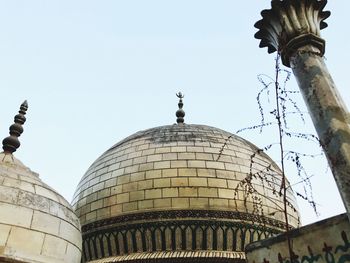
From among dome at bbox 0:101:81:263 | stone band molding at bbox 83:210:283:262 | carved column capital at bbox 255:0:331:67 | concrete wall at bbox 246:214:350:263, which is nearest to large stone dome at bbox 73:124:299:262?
stone band molding at bbox 83:210:283:262

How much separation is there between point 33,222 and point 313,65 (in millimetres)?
3523

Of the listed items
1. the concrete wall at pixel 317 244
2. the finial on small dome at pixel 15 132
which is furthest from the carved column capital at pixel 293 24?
the finial on small dome at pixel 15 132

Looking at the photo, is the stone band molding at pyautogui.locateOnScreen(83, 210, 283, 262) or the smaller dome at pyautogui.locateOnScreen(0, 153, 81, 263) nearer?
the smaller dome at pyautogui.locateOnScreen(0, 153, 81, 263)

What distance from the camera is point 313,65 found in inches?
139

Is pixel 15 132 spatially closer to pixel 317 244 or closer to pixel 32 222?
pixel 32 222

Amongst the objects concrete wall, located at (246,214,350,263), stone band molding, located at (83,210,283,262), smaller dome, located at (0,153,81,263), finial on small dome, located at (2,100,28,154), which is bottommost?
concrete wall, located at (246,214,350,263)

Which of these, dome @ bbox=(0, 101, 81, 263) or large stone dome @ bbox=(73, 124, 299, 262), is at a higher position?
large stone dome @ bbox=(73, 124, 299, 262)

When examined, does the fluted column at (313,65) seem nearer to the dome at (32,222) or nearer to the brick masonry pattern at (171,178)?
the dome at (32,222)

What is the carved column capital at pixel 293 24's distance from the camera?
12.3 ft

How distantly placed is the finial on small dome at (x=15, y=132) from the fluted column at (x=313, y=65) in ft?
13.9

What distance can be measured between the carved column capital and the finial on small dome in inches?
171

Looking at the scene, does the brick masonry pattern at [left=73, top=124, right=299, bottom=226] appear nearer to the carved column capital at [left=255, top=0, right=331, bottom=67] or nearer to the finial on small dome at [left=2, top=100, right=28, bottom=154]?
the finial on small dome at [left=2, top=100, right=28, bottom=154]

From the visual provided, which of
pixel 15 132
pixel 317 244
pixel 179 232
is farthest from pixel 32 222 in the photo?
pixel 179 232

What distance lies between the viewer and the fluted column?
293 cm
